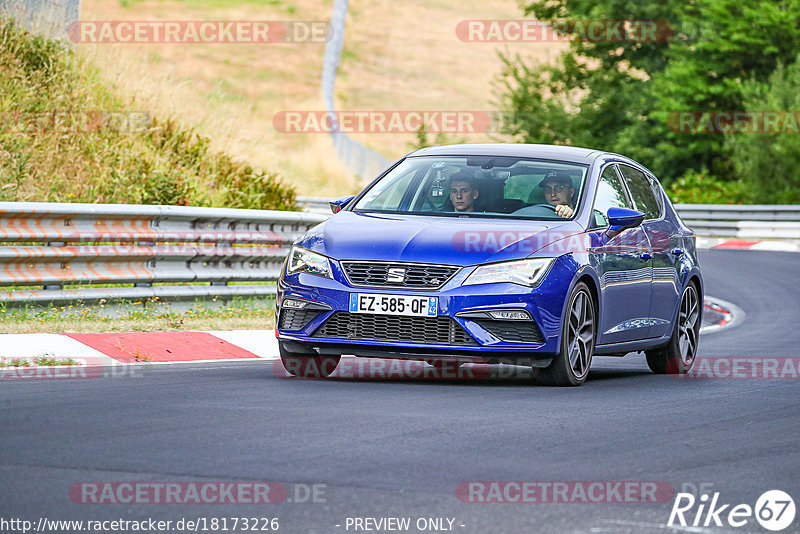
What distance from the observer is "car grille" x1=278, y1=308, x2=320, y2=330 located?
376 inches

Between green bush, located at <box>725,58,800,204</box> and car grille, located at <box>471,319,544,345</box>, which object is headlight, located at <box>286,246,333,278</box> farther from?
green bush, located at <box>725,58,800,204</box>

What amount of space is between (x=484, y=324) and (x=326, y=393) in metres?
1.13

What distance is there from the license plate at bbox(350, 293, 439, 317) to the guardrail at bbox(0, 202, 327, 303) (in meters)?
4.12

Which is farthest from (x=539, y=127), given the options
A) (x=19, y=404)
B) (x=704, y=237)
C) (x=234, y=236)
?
(x=19, y=404)

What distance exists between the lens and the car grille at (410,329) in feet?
30.3

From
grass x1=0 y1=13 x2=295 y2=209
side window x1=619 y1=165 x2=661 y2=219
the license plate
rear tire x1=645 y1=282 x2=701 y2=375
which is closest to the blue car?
the license plate

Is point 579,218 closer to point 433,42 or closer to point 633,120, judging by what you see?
point 633,120

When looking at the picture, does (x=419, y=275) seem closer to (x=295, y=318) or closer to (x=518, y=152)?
(x=295, y=318)

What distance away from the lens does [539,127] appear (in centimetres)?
4903

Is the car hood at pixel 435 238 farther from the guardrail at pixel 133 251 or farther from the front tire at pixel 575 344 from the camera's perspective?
the guardrail at pixel 133 251

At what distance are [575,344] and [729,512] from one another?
4.08 meters

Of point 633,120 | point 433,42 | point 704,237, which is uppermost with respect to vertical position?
point 433,42

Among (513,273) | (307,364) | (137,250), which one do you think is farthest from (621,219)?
(137,250)

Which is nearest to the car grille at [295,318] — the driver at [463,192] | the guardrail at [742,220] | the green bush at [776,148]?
the driver at [463,192]
